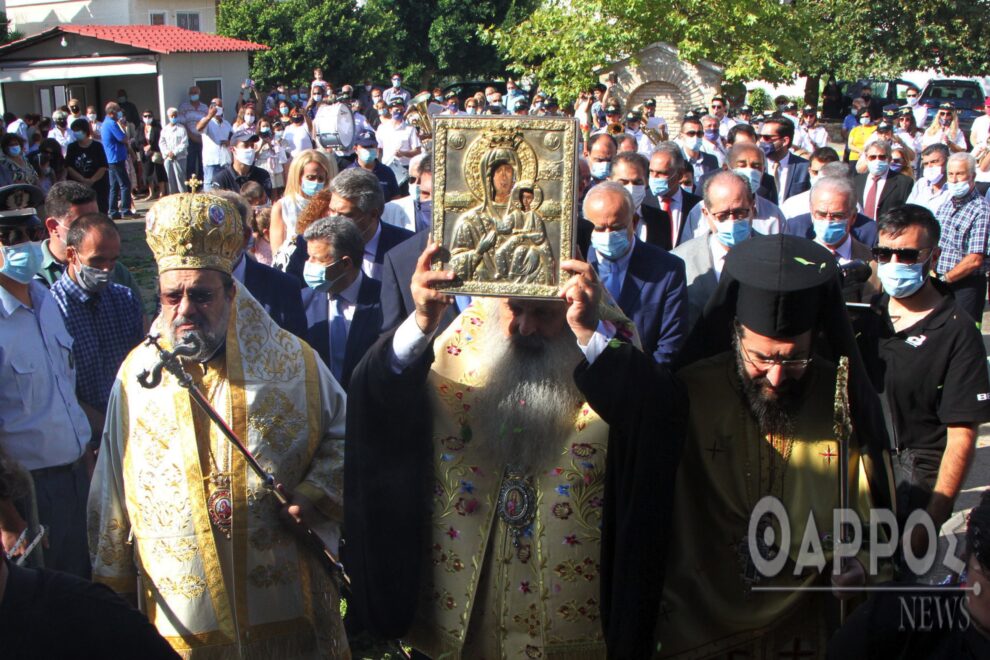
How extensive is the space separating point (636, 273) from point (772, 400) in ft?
5.78

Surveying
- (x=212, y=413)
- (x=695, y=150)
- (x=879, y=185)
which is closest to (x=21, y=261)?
(x=212, y=413)

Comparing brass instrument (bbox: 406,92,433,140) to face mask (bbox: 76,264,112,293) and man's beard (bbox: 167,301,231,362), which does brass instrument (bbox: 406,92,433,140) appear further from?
face mask (bbox: 76,264,112,293)

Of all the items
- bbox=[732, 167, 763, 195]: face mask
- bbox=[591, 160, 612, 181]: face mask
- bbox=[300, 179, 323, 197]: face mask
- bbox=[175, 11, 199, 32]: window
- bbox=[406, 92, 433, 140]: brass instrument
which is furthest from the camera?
bbox=[175, 11, 199, 32]: window

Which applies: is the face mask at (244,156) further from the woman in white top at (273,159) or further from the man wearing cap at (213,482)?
the man wearing cap at (213,482)

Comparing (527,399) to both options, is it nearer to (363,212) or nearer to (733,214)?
(733,214)

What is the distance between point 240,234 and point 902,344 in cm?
268

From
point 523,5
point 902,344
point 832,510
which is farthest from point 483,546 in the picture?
point 523,5

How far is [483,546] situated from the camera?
3.66m

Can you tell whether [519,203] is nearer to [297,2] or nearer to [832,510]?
[832,510]

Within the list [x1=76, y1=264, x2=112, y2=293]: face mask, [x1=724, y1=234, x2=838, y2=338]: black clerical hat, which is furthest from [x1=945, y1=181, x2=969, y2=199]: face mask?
[x1=76, y1=264, x2=112, y2=293]: face mask

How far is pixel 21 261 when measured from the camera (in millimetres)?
4910

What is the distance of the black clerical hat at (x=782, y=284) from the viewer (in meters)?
3.45

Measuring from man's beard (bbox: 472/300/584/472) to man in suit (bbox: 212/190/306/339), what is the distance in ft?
6.31

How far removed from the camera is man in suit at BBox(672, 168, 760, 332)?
20.3 feet
